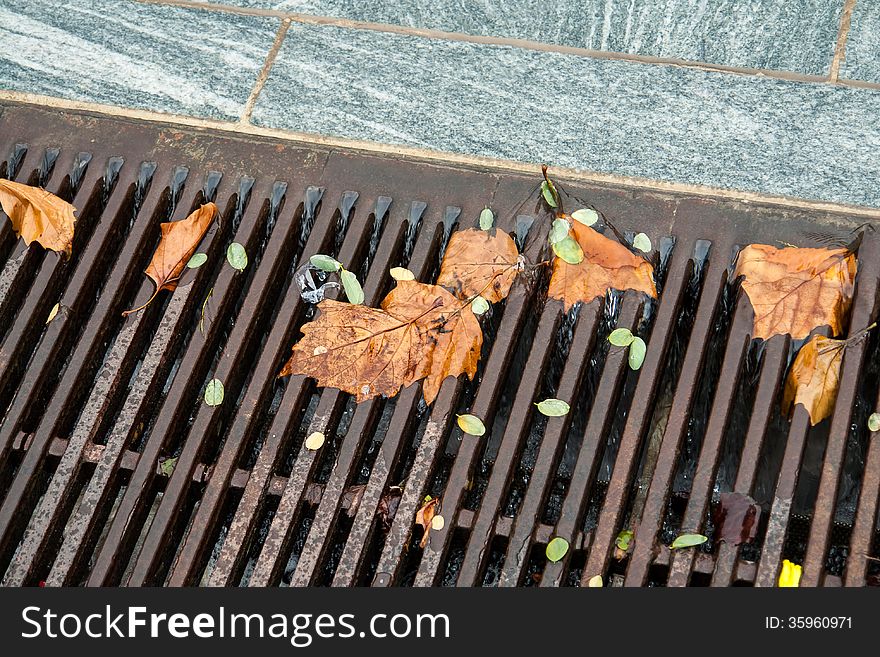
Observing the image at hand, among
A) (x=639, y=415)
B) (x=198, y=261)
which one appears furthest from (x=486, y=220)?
(x=198, y=261)

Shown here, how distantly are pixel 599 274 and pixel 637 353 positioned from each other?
0.20m

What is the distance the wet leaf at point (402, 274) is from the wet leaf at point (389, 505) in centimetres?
47

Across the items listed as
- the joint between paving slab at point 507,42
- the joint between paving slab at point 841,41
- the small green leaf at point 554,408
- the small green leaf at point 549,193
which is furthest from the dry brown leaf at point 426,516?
the joint between paving slab at point 841,41

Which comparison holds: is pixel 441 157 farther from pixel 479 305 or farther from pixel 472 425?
pixel 472 425

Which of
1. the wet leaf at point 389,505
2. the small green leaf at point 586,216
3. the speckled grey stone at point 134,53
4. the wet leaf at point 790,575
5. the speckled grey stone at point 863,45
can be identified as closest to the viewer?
the wet leaf at point 790,575

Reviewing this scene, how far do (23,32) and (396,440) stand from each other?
5.22ft

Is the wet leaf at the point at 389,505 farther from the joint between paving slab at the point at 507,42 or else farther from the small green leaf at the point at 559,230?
the joint between paving slab at the point at 507,42

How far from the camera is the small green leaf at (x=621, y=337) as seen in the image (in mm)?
1854

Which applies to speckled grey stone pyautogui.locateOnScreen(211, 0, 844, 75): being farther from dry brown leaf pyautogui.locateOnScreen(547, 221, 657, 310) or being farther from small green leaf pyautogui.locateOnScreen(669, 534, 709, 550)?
small green leaf pyautogui.locateOnScreen(669, 534, 709, 550)

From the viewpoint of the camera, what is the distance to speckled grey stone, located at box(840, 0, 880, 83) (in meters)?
2.14

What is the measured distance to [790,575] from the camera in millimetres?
1666

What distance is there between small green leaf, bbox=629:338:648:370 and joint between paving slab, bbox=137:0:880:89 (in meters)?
0.80

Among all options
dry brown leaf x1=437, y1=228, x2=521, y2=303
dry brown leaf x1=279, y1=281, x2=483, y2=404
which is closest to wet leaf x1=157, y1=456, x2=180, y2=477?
dry brown leaf x1=279, y1=281, x2=483, y2=404
